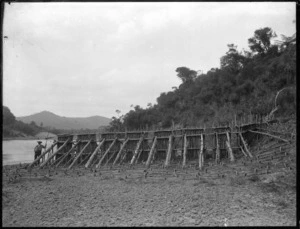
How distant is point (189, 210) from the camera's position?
18.2ft

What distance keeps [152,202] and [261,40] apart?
39037 mm

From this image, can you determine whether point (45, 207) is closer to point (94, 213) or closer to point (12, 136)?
point (94, 213)

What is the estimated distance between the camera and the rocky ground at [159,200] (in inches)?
200

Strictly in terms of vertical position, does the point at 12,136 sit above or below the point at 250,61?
below

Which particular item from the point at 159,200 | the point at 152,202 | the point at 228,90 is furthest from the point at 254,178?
the point at 228,90

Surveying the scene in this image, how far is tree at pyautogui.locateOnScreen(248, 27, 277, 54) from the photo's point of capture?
125 ft

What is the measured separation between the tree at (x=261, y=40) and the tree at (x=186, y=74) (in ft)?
51.5

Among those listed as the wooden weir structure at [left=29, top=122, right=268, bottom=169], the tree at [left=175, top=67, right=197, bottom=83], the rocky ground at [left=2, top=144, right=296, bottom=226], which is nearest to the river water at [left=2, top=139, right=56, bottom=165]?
the wooden weir structure at [left=29, top=122, right=268, bottom=169]

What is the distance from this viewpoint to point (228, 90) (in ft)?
111

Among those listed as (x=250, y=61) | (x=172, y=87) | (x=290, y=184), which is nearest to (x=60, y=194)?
(x=290, y=184)

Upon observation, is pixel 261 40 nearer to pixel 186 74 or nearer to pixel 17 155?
pixel 186 74

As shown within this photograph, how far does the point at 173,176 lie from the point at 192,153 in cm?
438

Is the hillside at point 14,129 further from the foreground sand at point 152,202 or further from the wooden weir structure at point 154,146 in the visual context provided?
the foreground sand at point 152,202

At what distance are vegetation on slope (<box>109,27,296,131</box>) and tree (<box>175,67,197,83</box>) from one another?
411 inches
